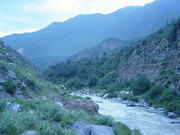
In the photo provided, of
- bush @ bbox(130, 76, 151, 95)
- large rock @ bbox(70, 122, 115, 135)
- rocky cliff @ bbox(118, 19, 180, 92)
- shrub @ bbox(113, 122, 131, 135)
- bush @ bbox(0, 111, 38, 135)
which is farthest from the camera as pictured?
bush @ bbox(130, 76, 151, 95)

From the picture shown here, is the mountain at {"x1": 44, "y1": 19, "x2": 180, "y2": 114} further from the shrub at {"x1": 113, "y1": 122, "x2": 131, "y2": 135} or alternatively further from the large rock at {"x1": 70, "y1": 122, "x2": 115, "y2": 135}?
the large rock at {"x1": 70, "y1": 122, "x2": 115, "y2": 135}

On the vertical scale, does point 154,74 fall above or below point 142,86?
above

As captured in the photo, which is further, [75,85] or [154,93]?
[75,85]

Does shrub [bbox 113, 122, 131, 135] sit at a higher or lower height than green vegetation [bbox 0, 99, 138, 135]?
lower

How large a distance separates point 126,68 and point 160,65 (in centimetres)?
1706

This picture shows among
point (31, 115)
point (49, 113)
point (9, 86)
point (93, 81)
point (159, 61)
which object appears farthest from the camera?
point (93, 81)

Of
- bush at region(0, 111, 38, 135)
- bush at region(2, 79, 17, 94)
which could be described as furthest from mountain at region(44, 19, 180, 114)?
bush at region(0, 111, 38, 135)

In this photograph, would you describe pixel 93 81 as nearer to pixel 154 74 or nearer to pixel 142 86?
pixel 154 74

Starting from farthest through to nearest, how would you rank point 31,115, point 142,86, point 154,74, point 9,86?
1. point 154,74
2. point 142,86
3. point 9,86
4. point 31,115

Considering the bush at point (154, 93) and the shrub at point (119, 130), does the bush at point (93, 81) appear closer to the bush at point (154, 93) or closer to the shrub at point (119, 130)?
the bush at point (154, 93)

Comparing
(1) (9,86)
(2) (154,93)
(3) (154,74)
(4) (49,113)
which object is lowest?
(2) (154,93)

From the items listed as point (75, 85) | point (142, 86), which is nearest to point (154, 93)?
point (142, 86)

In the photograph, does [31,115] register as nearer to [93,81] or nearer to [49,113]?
[49,113]

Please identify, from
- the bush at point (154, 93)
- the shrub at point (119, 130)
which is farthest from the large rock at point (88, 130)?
the bush at point (154, 93)
